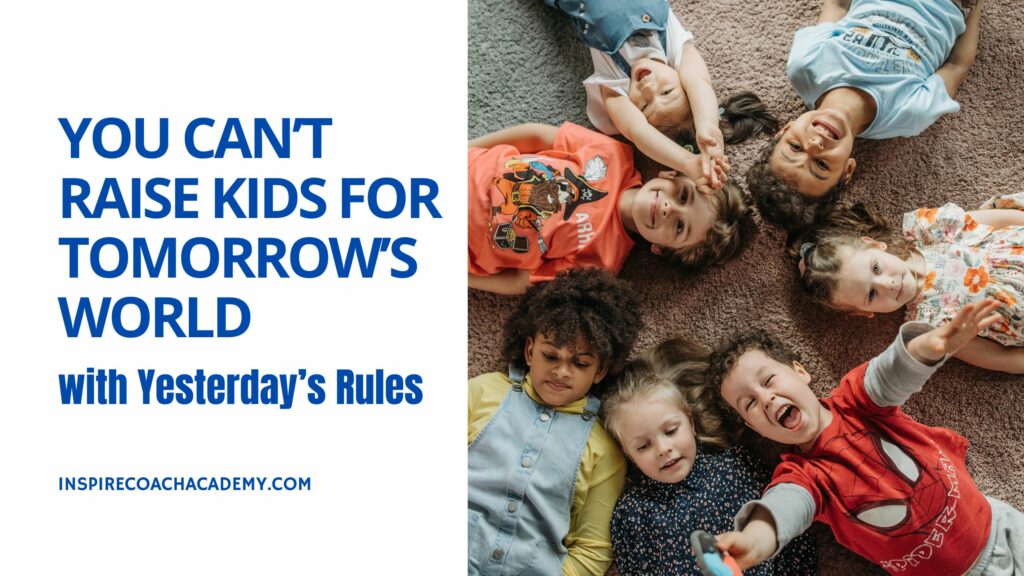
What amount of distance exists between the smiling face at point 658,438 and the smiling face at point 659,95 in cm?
50

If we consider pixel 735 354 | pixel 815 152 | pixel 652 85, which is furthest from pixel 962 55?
pixel 735 354

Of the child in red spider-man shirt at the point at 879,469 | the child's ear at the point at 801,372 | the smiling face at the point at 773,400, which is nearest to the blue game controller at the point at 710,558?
the child in red spider-man shirt at the point at 879,469

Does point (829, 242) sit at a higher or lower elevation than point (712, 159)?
lower

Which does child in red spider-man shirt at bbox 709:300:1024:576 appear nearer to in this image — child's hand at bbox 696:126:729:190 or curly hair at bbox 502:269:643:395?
curly hair at bbox 502:269:643:395

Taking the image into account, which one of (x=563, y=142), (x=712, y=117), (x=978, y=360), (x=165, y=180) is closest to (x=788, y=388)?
(x=978, y=360)

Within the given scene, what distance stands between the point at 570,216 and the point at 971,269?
2.27 ft

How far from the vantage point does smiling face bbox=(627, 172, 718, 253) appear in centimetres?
135

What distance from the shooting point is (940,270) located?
135 centimetres

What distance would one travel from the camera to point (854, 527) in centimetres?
128

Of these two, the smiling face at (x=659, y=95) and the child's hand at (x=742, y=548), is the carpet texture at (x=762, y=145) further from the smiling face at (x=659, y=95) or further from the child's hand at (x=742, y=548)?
the child's hand at (x=742, y=548)

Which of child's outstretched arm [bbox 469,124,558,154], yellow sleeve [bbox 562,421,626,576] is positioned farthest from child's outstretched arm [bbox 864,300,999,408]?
child's outstretched arm [bbox 469,124,558,154]

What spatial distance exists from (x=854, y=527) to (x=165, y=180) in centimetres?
119

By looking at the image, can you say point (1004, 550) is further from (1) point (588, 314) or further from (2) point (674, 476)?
(1) point (588, 314)

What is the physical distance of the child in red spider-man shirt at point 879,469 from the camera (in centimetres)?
125
